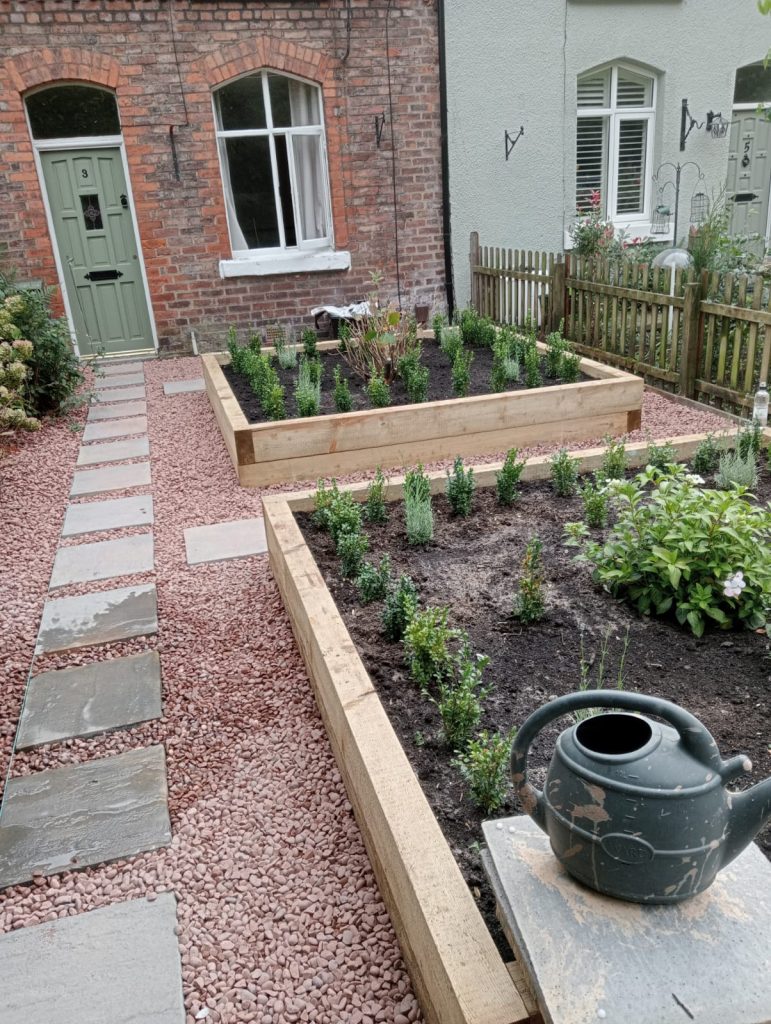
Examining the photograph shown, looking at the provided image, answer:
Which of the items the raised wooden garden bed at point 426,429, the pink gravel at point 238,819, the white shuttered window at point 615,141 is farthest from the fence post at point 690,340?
the white shuttered window at point 615,141

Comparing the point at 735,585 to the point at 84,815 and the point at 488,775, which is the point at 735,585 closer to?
the point at 488,775

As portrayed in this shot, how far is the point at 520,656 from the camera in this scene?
8.93 ft

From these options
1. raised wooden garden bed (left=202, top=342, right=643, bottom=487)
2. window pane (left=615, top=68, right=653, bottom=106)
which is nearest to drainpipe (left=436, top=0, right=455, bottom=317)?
window pane (left=615, top=68, right=653, bottom=106)

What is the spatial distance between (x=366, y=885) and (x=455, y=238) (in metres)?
9.35

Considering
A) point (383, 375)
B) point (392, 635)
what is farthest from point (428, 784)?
point (383, 375)

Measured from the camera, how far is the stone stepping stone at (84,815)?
228cm

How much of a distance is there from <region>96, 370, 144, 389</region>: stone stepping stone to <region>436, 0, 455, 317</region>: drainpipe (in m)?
4.06

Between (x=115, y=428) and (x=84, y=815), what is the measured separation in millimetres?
4987

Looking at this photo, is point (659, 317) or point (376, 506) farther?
point (659, 317)

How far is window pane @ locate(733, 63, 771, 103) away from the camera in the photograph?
11.3 m

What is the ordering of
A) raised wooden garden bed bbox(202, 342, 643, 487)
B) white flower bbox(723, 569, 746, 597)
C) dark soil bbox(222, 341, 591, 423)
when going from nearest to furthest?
white flower bbox(723, 569, 746, 597) → raised wooden garden bed bbox(202, 342, 643, 487) → dark soil bbox(222, 341, 591, 423)

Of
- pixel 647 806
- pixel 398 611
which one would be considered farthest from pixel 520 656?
pixel 647 806

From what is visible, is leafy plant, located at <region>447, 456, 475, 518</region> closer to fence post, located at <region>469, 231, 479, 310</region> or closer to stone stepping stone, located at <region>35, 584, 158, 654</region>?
stone stepping stone, located at <region>35, 584, 158, 654</region>

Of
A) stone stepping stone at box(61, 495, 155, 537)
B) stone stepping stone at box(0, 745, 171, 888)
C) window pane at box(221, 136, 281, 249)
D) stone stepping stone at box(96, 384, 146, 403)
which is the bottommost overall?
stone stepping stone at box(61, 495, 155, 537)
